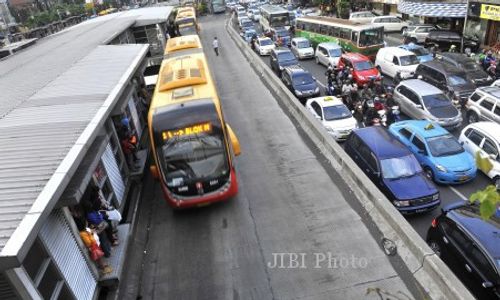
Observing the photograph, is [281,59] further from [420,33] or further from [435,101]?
[420,33]

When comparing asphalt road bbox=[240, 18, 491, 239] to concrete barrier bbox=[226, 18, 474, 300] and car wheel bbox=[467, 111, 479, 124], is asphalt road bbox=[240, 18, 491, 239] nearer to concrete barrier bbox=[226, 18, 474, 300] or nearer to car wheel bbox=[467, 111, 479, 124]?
car wheel bbox=[467, 111, 479, 124]

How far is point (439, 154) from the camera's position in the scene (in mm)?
13641

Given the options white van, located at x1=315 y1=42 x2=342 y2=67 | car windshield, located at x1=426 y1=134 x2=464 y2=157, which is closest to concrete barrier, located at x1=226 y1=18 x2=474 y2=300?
car windshield, located at x1=426 y1=134 x2=464 y2=157

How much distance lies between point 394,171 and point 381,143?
1.29 meters

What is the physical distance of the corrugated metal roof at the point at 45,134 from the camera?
17.9ft

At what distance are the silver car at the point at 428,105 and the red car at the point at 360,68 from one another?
4215 millimetres

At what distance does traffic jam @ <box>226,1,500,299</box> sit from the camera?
909 centimetres

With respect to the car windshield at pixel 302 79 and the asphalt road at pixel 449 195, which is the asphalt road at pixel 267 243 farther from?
the car windshield at pixel 302 79

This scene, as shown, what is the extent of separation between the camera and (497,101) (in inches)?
632

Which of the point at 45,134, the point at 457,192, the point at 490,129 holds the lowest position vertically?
the point at 457,192

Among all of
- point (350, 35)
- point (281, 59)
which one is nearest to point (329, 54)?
point (350, 35)

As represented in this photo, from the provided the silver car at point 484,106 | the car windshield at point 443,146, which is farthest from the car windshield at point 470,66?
the car windshield at point 443,146

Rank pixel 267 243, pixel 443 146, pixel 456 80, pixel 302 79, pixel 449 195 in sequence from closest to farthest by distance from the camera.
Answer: pixel 267 243
pixel 449 195
pixel 443 146
pixel 456 80
pixel 302 79

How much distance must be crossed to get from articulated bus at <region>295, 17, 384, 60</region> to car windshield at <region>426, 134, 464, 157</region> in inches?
628
